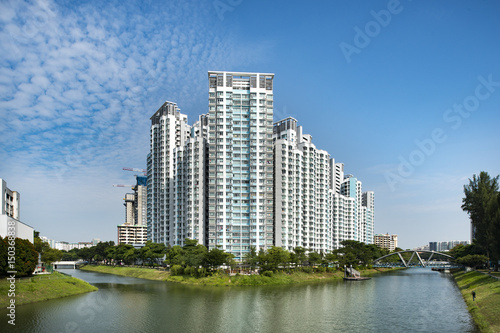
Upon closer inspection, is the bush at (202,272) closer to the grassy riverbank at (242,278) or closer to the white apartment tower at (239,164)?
the grassy riverbank at (242,278)

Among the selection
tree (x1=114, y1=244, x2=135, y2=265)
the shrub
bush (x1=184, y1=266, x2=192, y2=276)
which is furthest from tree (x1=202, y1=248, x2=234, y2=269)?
tree (x1=114, y1=244, x2=135, y2=265)

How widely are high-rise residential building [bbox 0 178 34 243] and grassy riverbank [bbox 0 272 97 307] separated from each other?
37.2 ft

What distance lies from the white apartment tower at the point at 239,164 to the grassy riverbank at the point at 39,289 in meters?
41.8

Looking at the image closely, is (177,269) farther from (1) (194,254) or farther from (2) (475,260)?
(2) (475,260)

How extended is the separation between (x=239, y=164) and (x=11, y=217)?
185 feet

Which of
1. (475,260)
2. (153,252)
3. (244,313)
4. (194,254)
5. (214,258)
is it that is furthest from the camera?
(153,252)

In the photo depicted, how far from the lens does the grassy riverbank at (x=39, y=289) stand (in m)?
47.9

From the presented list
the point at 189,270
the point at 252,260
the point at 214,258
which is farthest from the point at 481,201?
the point at 189,270

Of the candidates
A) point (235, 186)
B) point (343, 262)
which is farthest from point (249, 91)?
point (343, 262)

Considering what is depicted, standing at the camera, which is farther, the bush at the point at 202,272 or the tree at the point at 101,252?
the tree at the point at 101,252

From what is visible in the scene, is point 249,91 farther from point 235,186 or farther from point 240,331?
point 240,331

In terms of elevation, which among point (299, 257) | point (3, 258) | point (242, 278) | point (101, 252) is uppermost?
point (3, 258)

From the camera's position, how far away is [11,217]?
7381 centimetres

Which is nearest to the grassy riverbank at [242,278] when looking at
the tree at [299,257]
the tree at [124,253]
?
the tree at [299,257]
